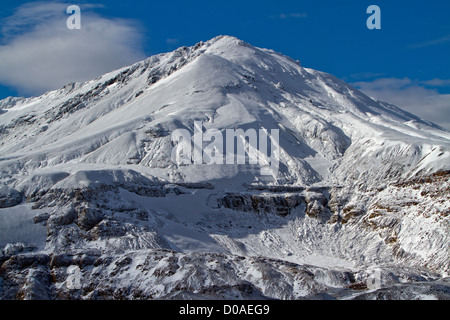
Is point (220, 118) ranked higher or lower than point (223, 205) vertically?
higher

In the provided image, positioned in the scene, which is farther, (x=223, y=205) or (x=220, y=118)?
(x=220, y=118)

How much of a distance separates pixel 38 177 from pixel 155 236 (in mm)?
17059

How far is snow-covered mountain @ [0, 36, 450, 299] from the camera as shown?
1434 inches

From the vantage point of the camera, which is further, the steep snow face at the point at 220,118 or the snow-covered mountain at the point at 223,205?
the steep snow face at the point at 220,118

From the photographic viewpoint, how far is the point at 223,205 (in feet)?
186

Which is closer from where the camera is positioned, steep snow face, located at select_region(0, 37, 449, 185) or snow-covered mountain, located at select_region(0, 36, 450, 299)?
snow-covered mountain, located at select_region(0, 36, 450, 299)

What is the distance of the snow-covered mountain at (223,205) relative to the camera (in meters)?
36.4

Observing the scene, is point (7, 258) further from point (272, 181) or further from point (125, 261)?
point (272, 181)

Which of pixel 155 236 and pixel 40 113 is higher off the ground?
pixel 40 113

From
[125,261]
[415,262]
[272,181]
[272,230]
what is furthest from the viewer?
[272,181]

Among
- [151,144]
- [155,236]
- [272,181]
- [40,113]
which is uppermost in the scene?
[40,113]

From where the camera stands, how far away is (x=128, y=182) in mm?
57344

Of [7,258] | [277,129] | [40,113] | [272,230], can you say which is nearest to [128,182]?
[272,230]
